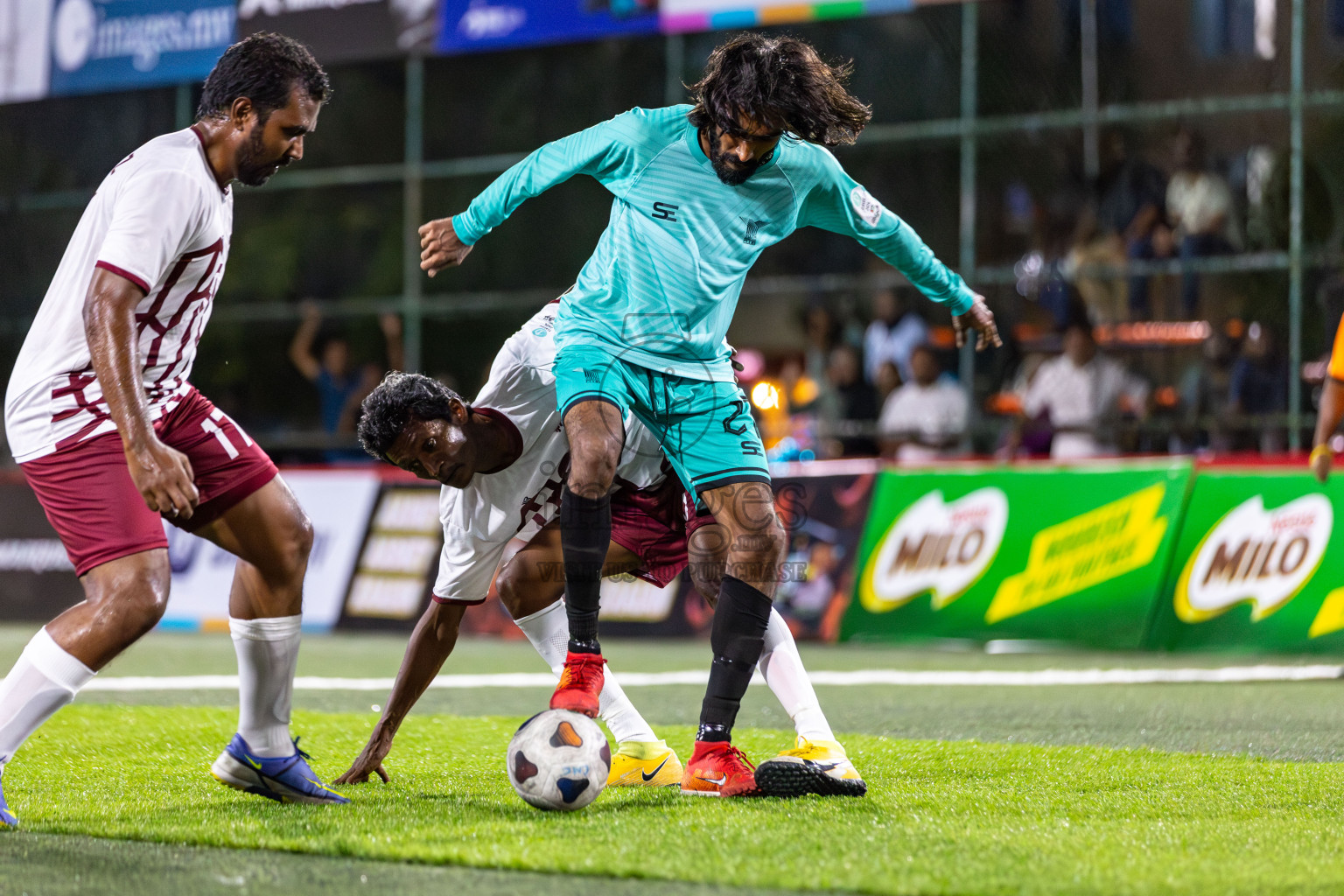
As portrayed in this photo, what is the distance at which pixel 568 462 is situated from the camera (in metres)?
5.23

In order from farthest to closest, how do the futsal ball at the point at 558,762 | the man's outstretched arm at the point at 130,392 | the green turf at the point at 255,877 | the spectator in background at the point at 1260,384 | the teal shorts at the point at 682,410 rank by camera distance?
the spectator in background at the point at 1260,384, the teal shorts at the point at 682,410, the futsal ball at the point at 558,762, the man's outstretched arm at the point at 130,392, the green turf at the point at 255,877

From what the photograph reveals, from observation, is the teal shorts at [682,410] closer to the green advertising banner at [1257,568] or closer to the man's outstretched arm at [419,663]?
the man's outstretched arm at [419,663]

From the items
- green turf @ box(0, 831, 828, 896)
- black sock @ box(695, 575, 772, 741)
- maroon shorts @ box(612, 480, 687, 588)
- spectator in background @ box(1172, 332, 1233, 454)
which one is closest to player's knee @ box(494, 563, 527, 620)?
maroon shorts @ box(612, 480, 687, 588)

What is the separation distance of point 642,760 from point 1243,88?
9892 millimetres

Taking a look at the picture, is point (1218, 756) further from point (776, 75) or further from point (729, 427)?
point (776, 75)

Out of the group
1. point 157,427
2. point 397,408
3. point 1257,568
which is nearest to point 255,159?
point 157,427

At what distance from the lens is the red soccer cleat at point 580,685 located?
4.44 metres

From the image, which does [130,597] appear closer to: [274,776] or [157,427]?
[157,427]

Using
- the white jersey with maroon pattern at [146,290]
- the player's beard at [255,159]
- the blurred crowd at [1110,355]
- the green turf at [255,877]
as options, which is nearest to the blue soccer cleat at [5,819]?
the green turf at [255,877]

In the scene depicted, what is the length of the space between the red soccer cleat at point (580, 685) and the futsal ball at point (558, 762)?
7 centimetres

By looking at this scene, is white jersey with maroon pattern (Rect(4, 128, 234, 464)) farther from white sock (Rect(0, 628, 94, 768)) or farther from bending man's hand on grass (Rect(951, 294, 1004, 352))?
bending man's hand on grass (Rect(951, 294, 1004, 352))

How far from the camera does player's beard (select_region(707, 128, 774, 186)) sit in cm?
479

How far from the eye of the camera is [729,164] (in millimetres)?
4793

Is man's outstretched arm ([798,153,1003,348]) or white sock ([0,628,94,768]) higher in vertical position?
man's outstretched arm ([798,153,1003,348])
